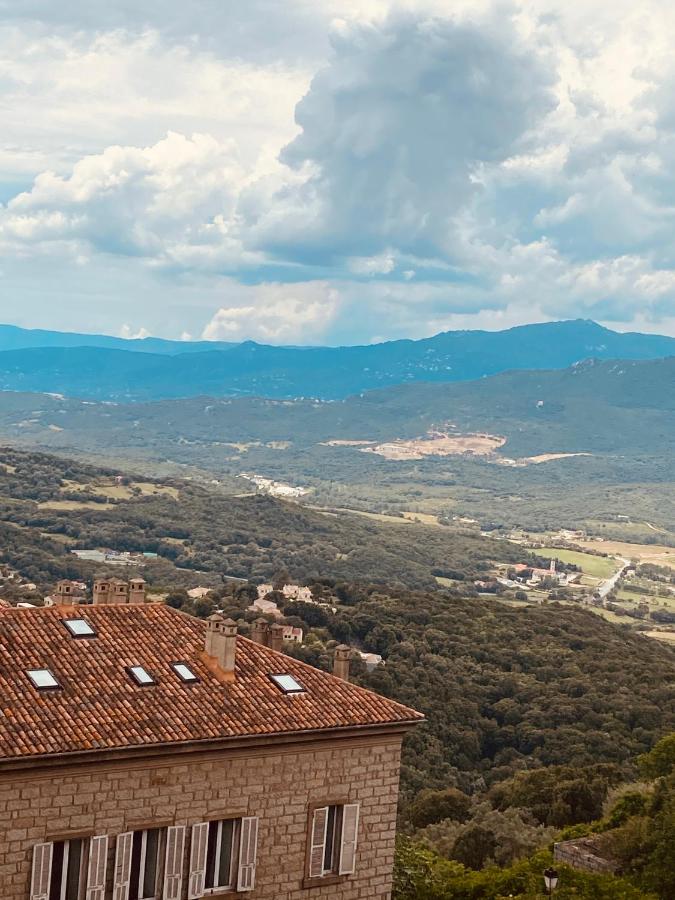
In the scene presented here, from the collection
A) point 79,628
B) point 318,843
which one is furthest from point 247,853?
point 79,628

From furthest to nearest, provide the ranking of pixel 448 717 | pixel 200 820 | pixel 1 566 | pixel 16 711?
1. pixel 1 566
2. pixel 448 717
3. pixel 200 820
4. pixel 16 711

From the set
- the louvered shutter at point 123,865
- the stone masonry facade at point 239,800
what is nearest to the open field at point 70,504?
the stone masonry facade at point 239,800

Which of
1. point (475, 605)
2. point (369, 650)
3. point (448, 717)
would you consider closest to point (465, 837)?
point (448, 717)

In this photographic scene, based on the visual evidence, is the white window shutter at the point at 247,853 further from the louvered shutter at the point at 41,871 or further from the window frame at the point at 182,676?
the louvered shutter at the point at 41,871

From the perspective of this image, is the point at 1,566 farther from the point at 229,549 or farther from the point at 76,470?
the point at 76,470

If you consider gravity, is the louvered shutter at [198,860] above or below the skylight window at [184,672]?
below

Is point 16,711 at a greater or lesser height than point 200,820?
greater

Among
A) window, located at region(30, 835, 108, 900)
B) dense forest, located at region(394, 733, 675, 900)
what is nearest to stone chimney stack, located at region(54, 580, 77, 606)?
window, located at region(30, 835, 108, 900)

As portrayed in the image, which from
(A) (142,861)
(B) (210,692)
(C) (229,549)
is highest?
(B) (210,692)

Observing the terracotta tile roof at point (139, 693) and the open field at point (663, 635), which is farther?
the open field at point (663, 635)
